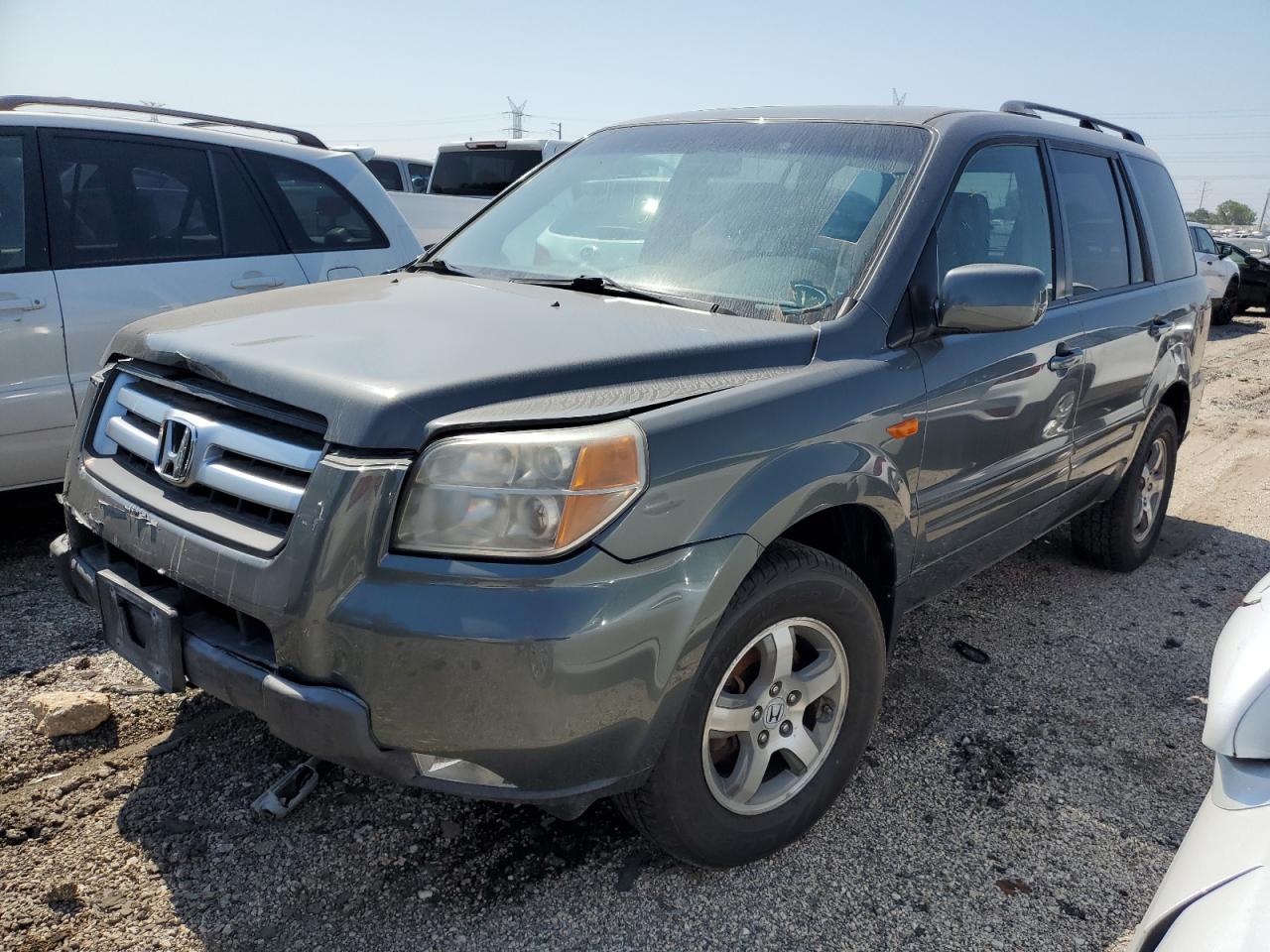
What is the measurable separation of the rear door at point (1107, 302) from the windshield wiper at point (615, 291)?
1624 mm

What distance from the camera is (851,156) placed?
2979 mm

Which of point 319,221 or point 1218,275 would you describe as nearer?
point 319,221

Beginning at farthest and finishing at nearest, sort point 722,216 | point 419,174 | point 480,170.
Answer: point 419,174 → point 480,170 → point 722,216

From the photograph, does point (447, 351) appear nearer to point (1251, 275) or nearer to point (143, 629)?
point (143, 629)

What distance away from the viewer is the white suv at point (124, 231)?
399 centimetres

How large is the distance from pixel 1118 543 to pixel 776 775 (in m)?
2.82

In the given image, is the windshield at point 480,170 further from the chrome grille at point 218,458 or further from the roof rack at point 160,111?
the chrome grille at point 218,458

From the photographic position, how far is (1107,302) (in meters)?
3.83

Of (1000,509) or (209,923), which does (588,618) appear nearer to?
(209,923)

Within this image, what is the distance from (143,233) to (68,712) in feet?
7.70

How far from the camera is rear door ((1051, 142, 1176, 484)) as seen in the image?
3676 millimetres

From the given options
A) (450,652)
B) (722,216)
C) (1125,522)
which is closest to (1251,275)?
(1125,522)

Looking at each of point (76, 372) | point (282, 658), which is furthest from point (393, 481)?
point (76, 372)

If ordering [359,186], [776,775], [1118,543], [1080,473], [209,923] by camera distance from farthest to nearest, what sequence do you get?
1. [359,186]
2. [1118,543]
3. [1080,473]
4. [776,775]
5. [209,923]
